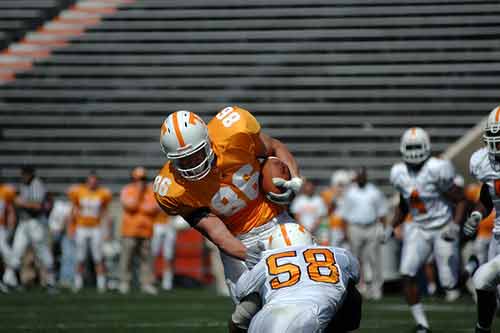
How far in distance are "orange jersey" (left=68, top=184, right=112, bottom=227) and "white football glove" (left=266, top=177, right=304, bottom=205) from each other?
8458mm

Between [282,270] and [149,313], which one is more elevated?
[282,270]

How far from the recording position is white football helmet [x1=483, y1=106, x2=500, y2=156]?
6.41 metres

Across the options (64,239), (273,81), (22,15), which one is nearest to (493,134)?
(64,239)

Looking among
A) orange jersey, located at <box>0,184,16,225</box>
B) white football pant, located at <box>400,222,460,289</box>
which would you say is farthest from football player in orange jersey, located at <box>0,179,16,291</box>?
white football pant, located at <box>400,222,460,289</box>

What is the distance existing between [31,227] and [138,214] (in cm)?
139

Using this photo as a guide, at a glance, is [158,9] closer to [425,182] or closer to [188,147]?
[425,182]

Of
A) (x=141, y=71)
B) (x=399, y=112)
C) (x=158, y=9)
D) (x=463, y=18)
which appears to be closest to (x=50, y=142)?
(x=141, y=71)

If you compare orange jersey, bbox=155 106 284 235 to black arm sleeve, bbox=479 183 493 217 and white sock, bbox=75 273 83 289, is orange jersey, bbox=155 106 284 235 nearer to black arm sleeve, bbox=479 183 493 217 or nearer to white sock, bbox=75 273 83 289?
A: black arm sleeve, bbox=479 183 493 217

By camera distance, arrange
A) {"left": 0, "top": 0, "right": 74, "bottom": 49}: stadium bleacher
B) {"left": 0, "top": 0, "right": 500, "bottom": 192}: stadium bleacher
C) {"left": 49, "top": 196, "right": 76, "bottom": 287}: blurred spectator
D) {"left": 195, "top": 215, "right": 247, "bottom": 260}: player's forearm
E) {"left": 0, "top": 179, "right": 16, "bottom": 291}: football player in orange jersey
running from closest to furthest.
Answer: {"left": 195, "top": 215, "right": 247, "bottom": 260}: player's forearm, {"left": 0, "top": 179, "right": 16, "bottom": 291}: football player in orange jersey, {"left": 49, "top": 196, "right": 76, "bottom": 287}: blurred spectator, {"left": 0, "top": 0, "right": 500, "bottom": 192}: stadium bleacher, {"left": 0, "top": 0, "right": 74, "bottom": 49}: stadium bleacher

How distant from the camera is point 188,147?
5.43m

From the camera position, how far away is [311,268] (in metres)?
4.49

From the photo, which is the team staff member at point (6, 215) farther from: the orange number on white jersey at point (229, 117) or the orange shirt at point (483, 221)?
the orange number on white jersey at point (229, 117)

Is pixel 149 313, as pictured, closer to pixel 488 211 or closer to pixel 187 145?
pixel 488 211

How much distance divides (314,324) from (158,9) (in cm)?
1680
